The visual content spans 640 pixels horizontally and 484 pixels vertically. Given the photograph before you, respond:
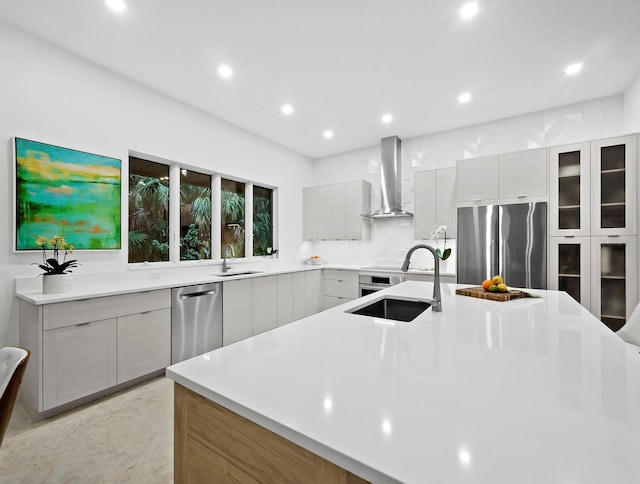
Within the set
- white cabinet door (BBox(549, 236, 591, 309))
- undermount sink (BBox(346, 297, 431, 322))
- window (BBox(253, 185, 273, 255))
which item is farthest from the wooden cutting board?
window (BBox(253, 185, 273, 255))

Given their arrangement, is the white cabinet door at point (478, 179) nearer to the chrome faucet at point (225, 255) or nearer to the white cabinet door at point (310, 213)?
the white cabinet door at point (310, 213)

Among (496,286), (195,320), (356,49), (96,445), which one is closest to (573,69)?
(356,49)

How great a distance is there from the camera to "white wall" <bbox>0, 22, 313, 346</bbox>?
2336 mm

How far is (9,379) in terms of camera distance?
1104 mm

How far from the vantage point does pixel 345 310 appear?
68.3 inches

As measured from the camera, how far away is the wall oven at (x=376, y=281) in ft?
14.0

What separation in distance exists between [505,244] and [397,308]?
2.09 metres

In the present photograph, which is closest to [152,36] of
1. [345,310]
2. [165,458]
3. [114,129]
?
[114,129]

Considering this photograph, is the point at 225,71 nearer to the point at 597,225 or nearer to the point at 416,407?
the point at 416,407

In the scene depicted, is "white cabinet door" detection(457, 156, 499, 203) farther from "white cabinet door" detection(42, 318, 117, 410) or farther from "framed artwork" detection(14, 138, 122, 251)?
"white cabinet door" detection(42, 318, 117, 410)

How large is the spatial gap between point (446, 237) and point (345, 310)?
296 centimetres

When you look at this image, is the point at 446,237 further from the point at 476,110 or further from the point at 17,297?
the point at 17,297

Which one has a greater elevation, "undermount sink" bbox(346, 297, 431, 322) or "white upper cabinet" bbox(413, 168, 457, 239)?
"white upper cabinet" bbox(413, 168, 457, 239)

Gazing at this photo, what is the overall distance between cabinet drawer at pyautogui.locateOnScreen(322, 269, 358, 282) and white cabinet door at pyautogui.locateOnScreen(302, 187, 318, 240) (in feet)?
2.52
